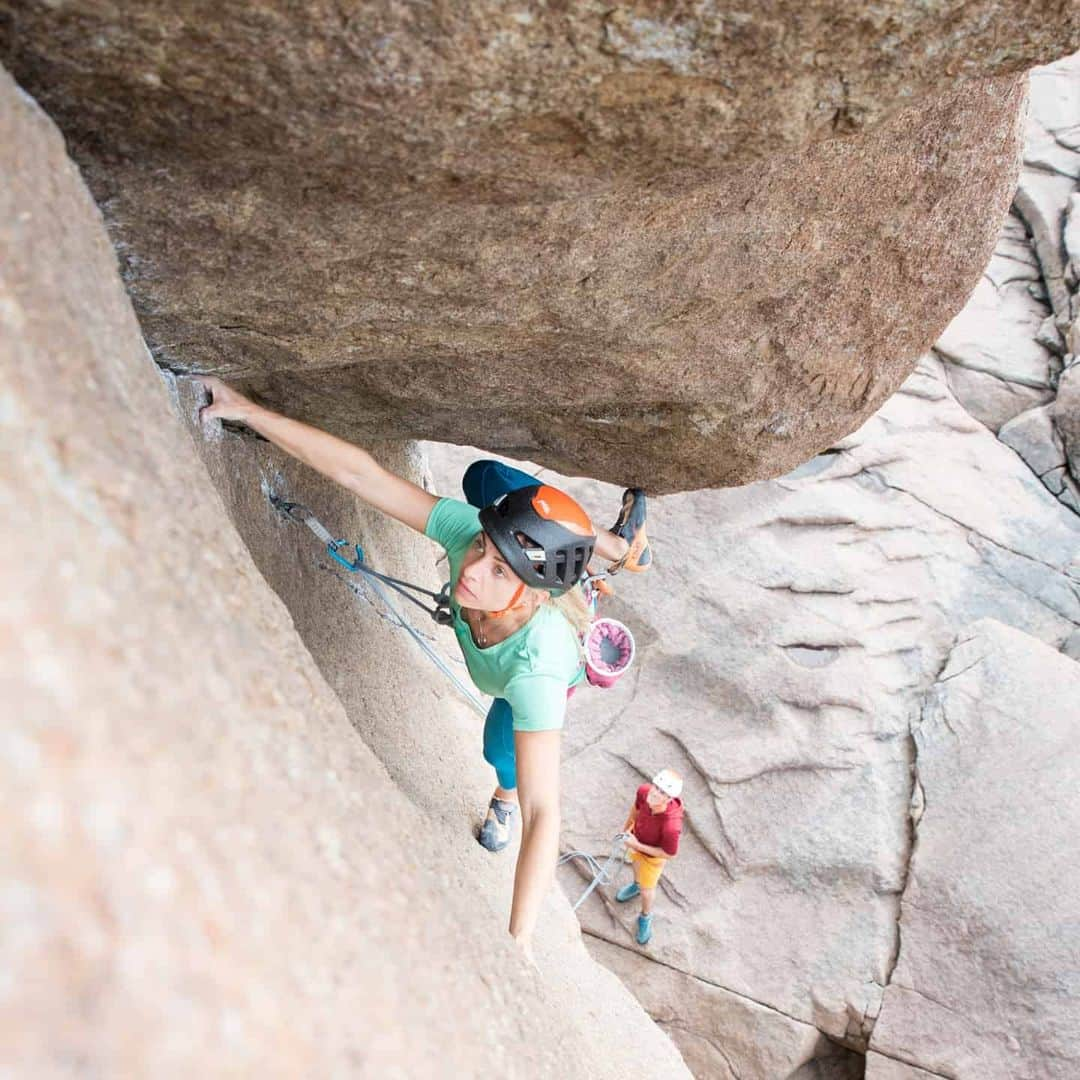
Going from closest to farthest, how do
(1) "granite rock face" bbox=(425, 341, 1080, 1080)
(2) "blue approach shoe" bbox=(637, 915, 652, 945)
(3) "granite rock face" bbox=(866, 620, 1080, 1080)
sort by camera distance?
(3) "granite rock face" bbox=(866, 620, 1080, 1080) → (1) "granite rock face" bbox=(425, 341, 1080, 1080) → (2) "blue approach shoe" bbox=(637, 915, 652, 945)

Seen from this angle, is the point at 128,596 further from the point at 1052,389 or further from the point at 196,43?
the point at 1052,389

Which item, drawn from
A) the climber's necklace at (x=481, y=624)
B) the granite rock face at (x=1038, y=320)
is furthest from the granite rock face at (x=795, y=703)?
the climber's necklace at (x=481, y=624)

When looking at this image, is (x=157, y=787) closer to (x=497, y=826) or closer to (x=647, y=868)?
(x=497, y=826)

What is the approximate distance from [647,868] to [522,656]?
4.59 metres

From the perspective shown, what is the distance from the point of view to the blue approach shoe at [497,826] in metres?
4.10

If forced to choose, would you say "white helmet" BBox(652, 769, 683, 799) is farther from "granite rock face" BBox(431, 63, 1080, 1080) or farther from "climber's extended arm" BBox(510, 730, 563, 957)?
"climber's extended arm" BBox(510, 730, 563, 957)

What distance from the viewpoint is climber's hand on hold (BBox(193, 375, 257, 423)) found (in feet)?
8.99

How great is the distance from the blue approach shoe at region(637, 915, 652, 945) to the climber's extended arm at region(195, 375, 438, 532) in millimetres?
5177

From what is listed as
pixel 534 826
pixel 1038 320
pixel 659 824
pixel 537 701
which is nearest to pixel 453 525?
pixel 537 701

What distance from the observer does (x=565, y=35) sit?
1.43m

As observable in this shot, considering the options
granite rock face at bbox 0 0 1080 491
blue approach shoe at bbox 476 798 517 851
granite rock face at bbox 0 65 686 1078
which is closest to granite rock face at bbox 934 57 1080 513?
granite rock face at bbox 0 0 1080 491

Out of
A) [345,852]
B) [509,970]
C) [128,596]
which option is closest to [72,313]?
[128,596]

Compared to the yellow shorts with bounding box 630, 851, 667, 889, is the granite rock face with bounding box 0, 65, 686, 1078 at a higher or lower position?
higher

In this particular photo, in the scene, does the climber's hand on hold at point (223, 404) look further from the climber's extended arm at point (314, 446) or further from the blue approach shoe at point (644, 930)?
the blue approach shoe at point (644, 930)
